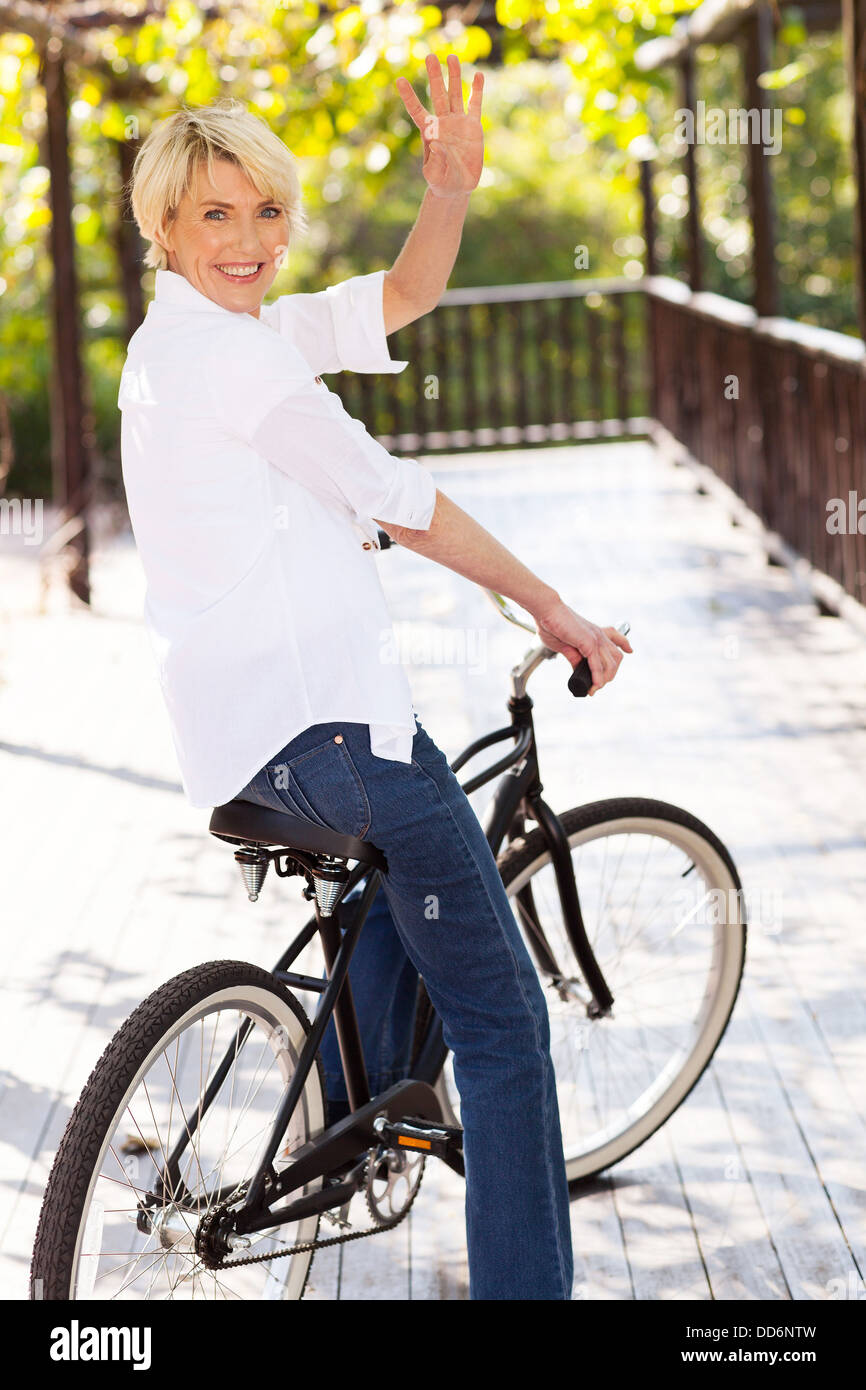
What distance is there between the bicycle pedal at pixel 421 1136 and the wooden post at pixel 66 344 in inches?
194

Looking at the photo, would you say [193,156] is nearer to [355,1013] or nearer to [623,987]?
Answer: [355,1013]

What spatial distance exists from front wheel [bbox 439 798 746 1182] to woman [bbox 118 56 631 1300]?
36cm

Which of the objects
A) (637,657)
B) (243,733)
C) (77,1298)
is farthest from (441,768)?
(637,657)

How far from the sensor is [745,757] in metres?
4.49

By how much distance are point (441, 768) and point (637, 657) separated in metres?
3.82

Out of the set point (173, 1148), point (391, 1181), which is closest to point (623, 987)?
point (391, 1181)

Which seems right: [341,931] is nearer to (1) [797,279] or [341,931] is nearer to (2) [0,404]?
(2) [0,404]

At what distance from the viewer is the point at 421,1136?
6.89 feet

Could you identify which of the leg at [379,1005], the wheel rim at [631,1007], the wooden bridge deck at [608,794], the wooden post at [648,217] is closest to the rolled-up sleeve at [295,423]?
the leg at [379,1005]

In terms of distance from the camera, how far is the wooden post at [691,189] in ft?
28.1

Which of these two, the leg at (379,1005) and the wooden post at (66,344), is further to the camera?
the wooden post at (66,344)

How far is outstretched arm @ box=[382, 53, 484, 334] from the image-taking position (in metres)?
2.04

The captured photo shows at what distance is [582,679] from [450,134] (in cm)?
70

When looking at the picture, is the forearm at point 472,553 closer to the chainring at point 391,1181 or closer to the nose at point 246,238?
the nose at point 246,238
